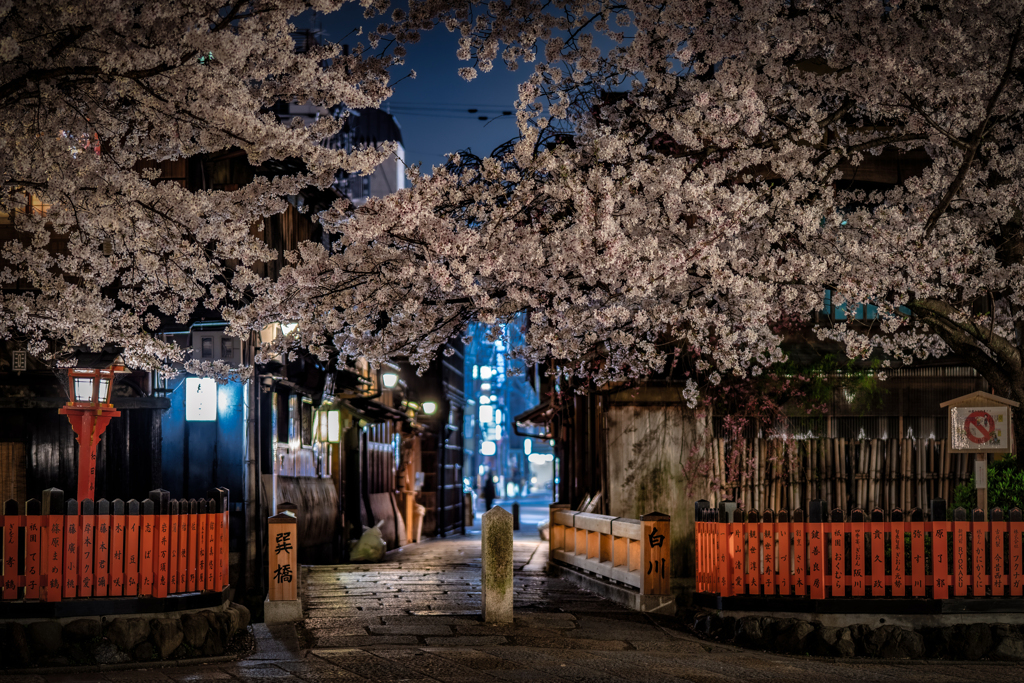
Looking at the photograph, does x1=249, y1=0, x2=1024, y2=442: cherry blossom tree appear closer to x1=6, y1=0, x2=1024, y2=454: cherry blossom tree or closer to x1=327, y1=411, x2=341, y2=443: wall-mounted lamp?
x1=6, y1=0, x2=1024, y2=454: cherry blossom tree

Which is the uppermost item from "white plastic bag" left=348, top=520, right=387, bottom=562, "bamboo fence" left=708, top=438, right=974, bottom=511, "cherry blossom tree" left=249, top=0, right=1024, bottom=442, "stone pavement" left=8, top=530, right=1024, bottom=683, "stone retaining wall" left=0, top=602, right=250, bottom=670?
"cherry blossom tree" left=249, top=0, right=1024, bottom=442

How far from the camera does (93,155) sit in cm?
1055

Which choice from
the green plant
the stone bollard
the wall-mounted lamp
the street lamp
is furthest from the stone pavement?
the wall-mounted lamp

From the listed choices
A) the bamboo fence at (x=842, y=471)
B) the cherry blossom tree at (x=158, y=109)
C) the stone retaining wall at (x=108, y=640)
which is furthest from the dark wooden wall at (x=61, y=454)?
the bamboo fence at (x=842, y=471)

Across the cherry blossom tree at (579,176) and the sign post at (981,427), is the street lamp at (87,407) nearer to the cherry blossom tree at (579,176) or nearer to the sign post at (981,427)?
the cherry blossom tree at (579,176)

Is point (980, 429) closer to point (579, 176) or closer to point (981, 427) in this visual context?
point (981, 427)

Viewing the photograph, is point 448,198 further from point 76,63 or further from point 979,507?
point 979,507

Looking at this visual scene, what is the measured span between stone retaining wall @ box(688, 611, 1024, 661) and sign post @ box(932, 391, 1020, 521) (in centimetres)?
171

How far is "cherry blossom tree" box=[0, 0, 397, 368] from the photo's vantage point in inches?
325

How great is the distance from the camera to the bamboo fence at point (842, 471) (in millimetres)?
16250

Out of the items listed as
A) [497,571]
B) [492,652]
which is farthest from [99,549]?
[497,571]

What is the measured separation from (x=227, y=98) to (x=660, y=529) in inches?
346

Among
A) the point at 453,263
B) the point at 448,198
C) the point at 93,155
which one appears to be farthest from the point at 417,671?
the point at 93,155

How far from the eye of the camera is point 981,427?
40.9 ft
